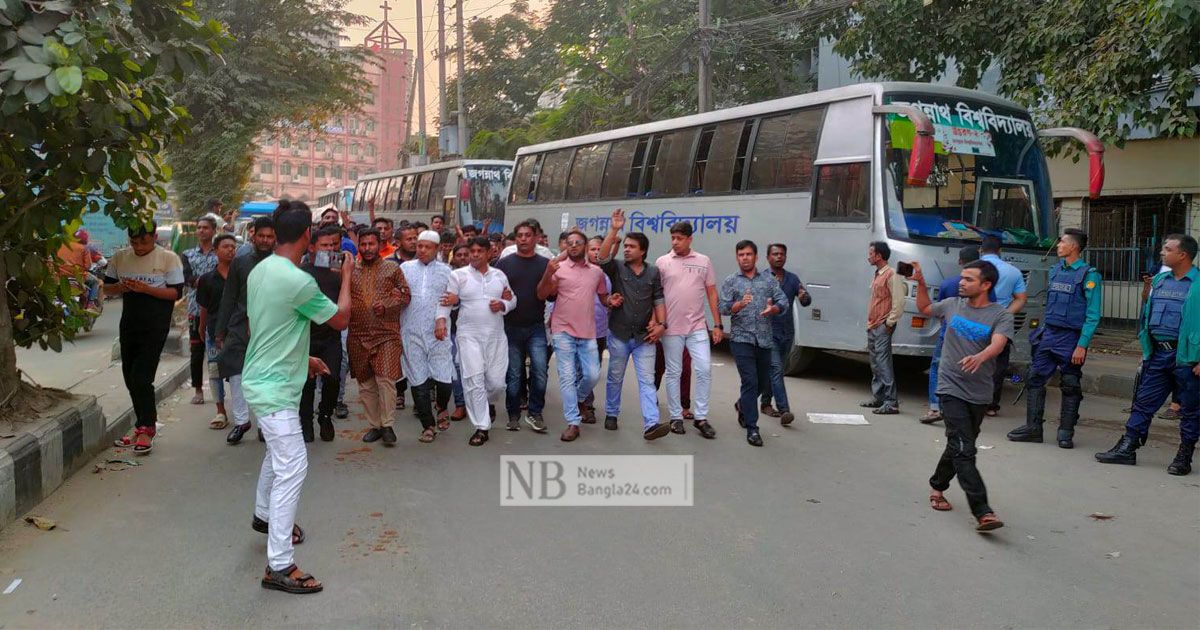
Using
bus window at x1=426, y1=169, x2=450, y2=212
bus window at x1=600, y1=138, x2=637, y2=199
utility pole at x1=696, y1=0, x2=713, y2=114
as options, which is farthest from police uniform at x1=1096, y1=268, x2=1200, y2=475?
bus window at x1=426, y1=169, x2=450, y2=212

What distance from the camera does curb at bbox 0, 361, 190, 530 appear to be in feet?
17.2

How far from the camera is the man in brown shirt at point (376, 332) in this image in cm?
722

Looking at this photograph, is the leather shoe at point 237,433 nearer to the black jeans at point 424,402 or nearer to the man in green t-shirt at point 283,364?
the black jeans at point 424,402

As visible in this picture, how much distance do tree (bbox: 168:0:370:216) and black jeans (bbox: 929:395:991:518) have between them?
22359 mm

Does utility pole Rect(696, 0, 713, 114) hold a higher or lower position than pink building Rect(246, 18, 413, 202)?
lower

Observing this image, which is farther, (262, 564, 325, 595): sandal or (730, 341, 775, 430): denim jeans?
(730, 341, 775, 430): denim jeans

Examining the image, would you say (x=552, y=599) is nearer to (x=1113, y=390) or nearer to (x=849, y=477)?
(x=849, y=477)

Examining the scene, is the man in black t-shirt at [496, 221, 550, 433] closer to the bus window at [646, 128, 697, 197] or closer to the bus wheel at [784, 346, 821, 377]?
the bus wheel at [784, 346, 821, 377]

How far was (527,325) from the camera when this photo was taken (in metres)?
7.84

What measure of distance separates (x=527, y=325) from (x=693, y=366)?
1378 mm

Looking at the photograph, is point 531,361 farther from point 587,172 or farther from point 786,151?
point 587,172

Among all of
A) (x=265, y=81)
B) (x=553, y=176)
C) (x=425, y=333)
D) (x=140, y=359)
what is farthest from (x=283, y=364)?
(x=265, y=81)

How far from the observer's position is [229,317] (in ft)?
22.1

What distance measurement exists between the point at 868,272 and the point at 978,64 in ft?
20.1
